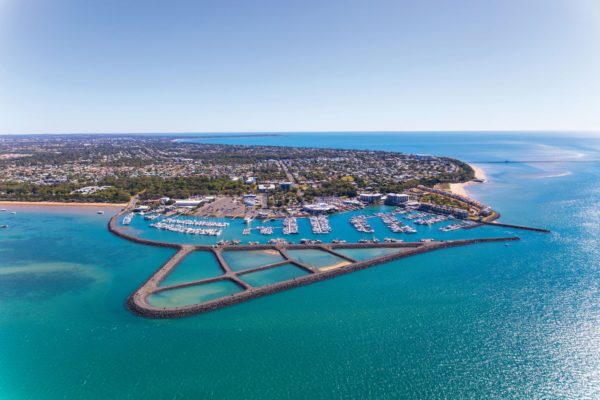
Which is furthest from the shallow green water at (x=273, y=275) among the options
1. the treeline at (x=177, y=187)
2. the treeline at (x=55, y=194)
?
the treeline at (x=55, y=194)

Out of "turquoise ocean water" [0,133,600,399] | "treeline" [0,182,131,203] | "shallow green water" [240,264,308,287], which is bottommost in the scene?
"turquoise ocean water" [0,133,600,399]

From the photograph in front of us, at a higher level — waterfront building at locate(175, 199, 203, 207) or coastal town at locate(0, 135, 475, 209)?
coastal town at locate(0, 135, 475, 209)

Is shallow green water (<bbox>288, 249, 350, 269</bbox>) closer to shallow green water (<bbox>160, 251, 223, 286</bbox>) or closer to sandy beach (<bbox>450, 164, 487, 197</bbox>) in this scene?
shallow green water (<bbox>160, 251, 223, 286</bbox>)

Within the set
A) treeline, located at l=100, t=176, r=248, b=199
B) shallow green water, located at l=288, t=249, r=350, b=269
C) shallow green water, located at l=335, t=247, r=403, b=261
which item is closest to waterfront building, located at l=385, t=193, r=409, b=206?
shallow green water, located at l=335, t=247, r=403, b=261

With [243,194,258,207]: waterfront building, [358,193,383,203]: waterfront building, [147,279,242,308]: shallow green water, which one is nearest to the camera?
[147,279,242,308]: shallow green water

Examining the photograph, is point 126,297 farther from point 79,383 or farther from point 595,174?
point 595,174

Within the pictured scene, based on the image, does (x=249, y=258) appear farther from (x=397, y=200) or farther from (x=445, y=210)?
(x=397, y=200)
